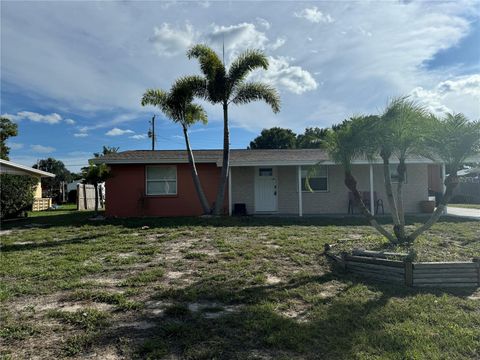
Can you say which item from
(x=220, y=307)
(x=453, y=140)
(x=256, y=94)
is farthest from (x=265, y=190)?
(x=220, y=307)

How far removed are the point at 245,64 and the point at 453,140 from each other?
8549 mm

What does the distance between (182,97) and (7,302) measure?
1003 centimetres

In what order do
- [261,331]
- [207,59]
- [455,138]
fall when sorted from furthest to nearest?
[207,59], [455,138], [261,331]

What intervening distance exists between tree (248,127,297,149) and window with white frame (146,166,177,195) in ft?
94.6

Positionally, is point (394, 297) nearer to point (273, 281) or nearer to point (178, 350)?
point (273, 281)

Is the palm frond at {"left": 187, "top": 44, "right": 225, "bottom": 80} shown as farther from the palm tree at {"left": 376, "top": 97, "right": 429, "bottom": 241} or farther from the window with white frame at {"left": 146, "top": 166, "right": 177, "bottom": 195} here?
the palm tree at {"left": 376, "top": 97, "right": 429, "bottom": 241}

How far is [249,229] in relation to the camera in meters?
10.4

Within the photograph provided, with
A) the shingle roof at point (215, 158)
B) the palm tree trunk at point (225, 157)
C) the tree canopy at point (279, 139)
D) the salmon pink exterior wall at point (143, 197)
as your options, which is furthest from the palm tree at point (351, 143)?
the tree canopy at point (279, 139)

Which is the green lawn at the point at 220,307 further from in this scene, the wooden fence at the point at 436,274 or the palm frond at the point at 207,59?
the palm frond at the point at 207,59

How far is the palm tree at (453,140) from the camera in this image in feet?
18.7

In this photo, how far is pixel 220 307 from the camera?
405 cm

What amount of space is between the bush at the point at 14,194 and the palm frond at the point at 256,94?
10.8 m

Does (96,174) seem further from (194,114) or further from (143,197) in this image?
(194,114)

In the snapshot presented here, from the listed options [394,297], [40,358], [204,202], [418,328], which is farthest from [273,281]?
[204,202]
